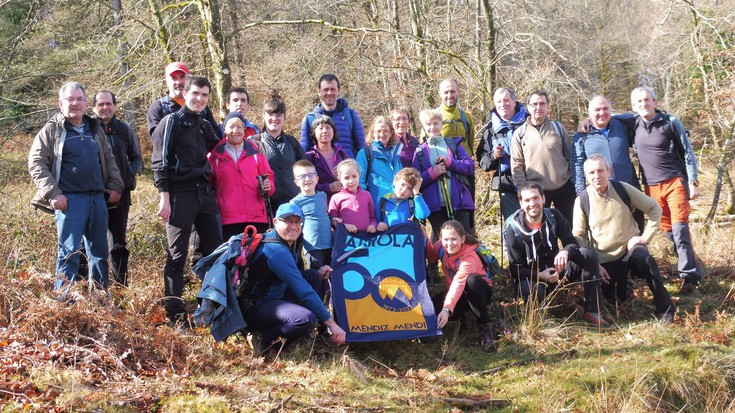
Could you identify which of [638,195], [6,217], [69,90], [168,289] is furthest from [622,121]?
[6,217]

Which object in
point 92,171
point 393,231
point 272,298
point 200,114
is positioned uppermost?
point 200,114

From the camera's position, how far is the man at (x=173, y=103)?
5902 millimetres

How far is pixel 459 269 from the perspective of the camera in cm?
564

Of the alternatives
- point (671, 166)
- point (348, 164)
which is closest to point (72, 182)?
point (348, 164)

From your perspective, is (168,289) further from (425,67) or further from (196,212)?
(425,67)

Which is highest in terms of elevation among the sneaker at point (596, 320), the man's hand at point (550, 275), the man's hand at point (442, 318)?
the man's hand at point (550, 275)

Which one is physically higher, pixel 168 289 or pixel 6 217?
pixel 6 217

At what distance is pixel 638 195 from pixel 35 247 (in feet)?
21.9

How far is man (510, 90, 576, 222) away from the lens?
6.59 m

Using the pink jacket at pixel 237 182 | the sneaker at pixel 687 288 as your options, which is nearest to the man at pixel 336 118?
the pink jacket at pixel 237 182

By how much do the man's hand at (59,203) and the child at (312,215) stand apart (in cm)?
191

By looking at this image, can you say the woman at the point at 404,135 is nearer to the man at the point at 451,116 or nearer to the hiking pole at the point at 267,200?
the man at the point at 451,116

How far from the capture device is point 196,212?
5.56 m

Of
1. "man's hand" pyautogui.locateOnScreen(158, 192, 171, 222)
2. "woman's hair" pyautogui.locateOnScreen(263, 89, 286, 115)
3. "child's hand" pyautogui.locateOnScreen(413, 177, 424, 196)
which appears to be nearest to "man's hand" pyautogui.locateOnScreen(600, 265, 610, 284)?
"child's hand" pyautogui.locateOnScreen(413, 177, 424, 196)
